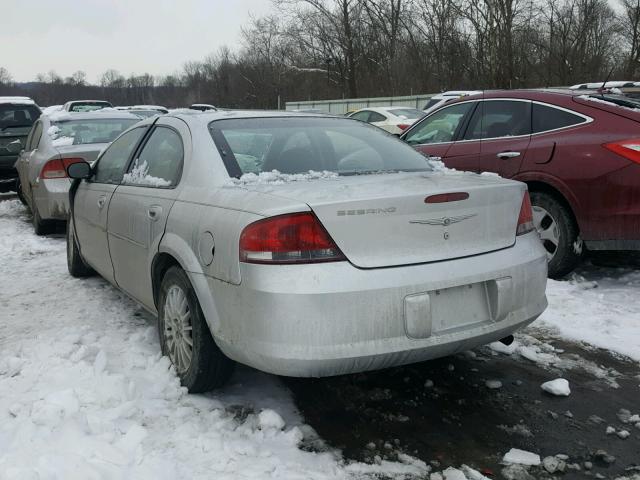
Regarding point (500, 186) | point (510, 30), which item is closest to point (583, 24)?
point (510, 30)

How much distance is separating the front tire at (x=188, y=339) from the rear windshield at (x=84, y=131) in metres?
4.94

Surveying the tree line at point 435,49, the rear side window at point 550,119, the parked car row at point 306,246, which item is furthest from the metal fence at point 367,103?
the parked car row at point 306,246

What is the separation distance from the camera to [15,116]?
1206 centimetres

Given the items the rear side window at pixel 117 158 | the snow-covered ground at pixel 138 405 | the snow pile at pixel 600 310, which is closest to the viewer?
the snow-covered ground at pixel 138 405

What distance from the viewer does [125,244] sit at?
12.7 feet

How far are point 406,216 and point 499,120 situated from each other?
3.52 meters

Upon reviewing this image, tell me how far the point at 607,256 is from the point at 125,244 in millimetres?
4484

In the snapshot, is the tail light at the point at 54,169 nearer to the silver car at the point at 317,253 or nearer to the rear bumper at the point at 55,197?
the rear bumper at the point at 55,197

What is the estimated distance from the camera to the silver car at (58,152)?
23.7 ft

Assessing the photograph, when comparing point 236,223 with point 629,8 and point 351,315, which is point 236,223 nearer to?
point 351,315

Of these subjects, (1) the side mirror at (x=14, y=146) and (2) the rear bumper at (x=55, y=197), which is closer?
(2) the rear bumper at (x=55, y=197)

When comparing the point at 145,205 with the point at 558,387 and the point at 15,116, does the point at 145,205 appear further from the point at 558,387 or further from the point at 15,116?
the point at 15,116

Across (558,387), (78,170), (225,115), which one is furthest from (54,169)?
(558,387)

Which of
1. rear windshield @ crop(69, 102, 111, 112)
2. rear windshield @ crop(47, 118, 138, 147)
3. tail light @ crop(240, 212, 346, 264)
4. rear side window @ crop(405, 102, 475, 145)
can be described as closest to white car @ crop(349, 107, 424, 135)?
rear windshield @ crop(47, 118, 138, 147)
